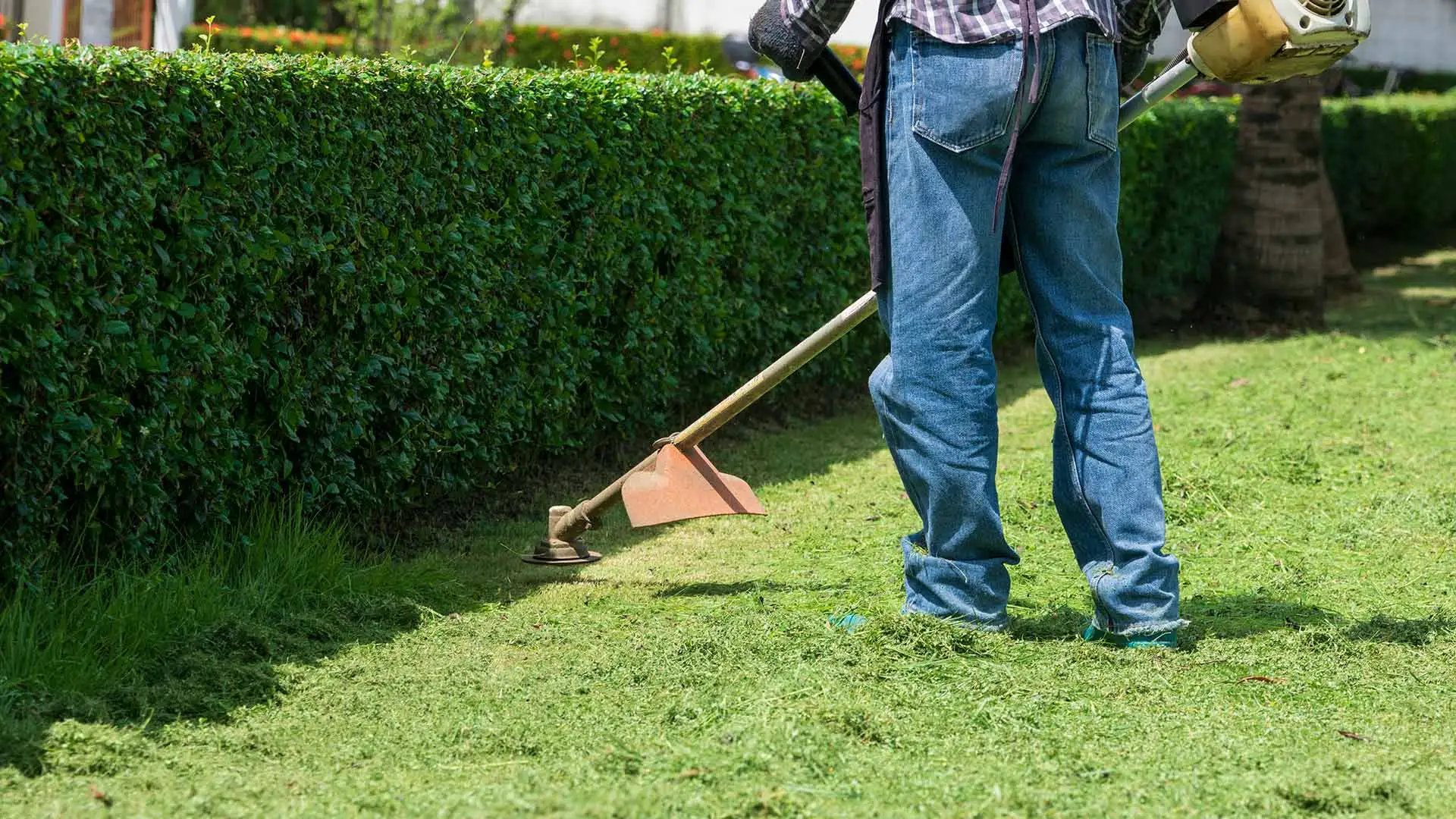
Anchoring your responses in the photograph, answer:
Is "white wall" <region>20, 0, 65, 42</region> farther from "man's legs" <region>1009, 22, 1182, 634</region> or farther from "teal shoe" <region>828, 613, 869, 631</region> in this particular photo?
"man's legs" <region>1009, 22, 1182, 634</region>

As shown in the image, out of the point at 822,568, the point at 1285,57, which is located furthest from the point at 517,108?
the point at 1285,57

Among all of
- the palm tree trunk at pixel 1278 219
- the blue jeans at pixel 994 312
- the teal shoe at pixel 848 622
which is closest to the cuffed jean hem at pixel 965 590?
the blue jeans at pixel 994 312

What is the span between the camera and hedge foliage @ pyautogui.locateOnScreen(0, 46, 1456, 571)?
366 centimetres

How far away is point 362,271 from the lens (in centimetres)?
458

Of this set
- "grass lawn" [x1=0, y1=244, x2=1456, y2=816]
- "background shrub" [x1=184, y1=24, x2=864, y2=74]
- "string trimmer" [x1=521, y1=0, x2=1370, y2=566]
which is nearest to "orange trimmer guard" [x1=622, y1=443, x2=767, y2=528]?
"string trimmer" [x1=521, y1=0, x2=1370, y2=566]

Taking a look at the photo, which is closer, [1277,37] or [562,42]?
[1277,37]

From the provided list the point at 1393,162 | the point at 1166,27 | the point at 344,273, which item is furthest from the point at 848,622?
the point at 1166,27

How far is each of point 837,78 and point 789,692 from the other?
4.99ft

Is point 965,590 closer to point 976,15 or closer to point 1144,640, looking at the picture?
point 1144,640

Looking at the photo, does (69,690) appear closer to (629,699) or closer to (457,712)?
(457,712)

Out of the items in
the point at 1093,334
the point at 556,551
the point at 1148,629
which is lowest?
the point at 556,551

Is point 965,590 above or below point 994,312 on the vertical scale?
below

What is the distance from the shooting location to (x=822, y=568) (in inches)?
185

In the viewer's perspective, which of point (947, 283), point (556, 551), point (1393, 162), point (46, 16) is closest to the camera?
point (947, 283)
